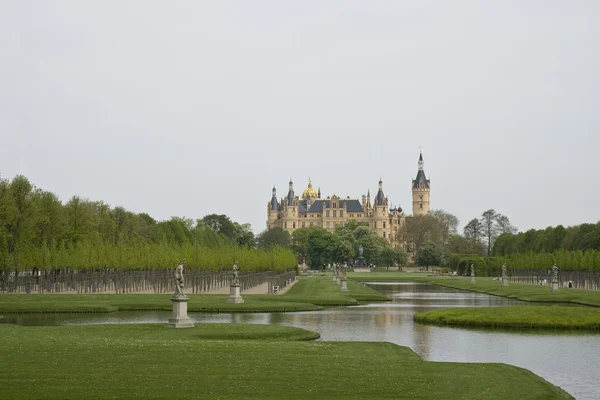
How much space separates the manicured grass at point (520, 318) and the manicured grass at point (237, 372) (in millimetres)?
11638

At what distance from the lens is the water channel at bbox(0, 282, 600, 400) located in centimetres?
2461

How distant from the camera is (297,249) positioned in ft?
599

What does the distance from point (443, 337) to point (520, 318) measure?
7.36 m

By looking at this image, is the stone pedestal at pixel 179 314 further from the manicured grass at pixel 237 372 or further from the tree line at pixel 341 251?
the tree line at pixel 341 251

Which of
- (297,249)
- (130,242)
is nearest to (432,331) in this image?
(130,242)

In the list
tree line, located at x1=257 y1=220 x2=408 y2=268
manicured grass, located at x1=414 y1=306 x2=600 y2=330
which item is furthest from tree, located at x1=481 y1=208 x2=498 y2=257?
manicured grass, located at x1=414 y1=306 x2=600 y2=330

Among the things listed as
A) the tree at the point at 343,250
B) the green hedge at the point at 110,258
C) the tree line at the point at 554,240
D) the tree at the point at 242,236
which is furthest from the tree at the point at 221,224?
the green hedge at the point at 110,258

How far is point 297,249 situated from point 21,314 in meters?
139

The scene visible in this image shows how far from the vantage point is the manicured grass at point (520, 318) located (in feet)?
122

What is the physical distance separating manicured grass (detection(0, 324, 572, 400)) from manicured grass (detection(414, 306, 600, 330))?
458 inches

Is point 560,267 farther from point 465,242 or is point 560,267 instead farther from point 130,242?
point 465,242

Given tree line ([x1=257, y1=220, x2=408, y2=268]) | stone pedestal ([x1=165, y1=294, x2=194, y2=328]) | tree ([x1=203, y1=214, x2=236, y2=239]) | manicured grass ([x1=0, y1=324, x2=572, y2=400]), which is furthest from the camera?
tree ([x1=203, y1=214, x2=236, y2=239])

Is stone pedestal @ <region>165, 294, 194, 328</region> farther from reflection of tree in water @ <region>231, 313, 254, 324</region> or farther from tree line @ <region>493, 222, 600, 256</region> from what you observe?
tree line @ <region>493, 222, 600, 256</region>

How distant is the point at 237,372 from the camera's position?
21.1 meters
